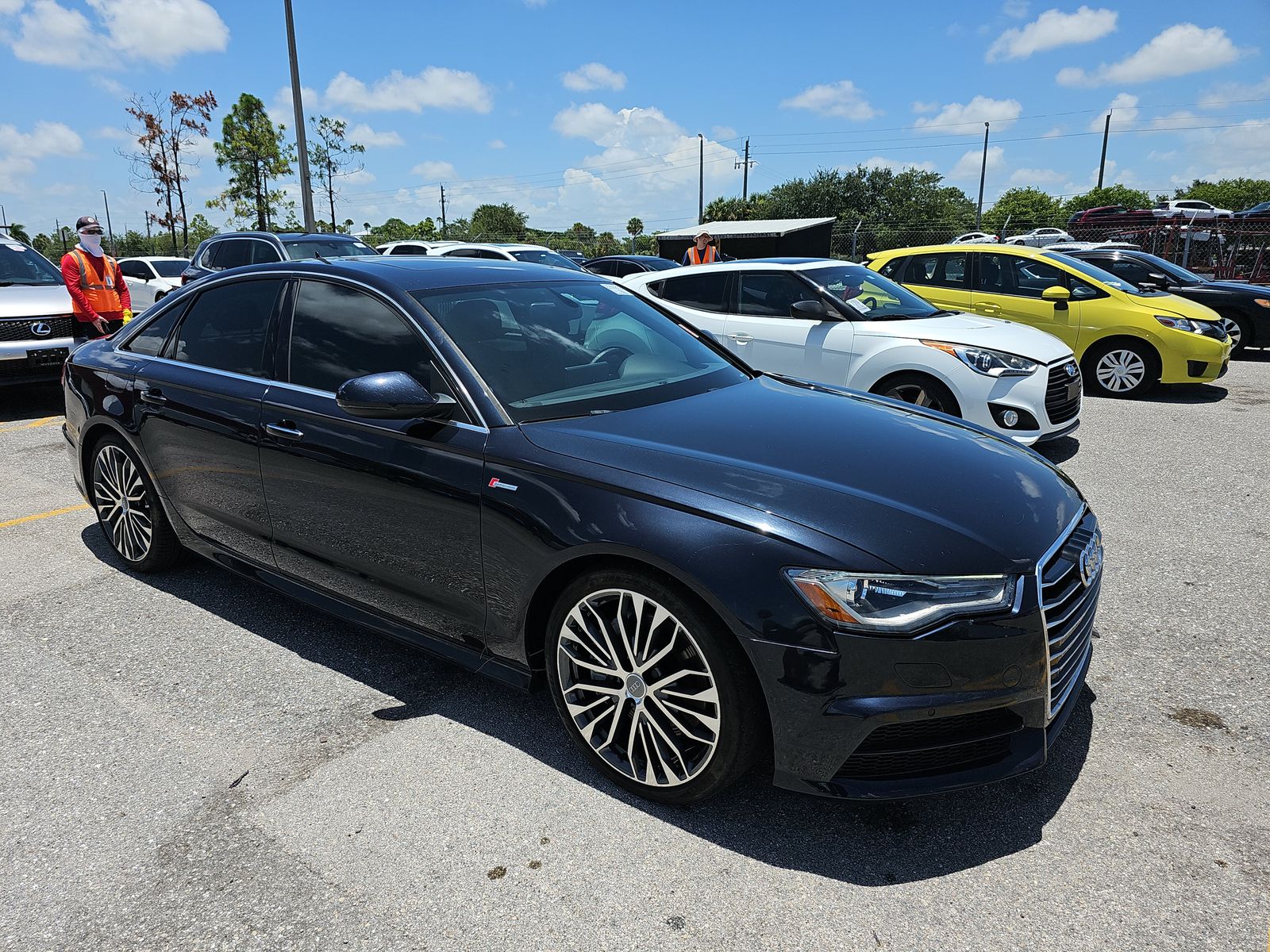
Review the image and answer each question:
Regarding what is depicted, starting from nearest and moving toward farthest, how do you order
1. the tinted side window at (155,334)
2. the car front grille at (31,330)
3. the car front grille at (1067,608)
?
the car front grille at (1067,608) → the tinted side window at (155,334) → the car front grille at (31,330)

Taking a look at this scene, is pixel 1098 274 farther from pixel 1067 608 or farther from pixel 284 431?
pixel 284 431

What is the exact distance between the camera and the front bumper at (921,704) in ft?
7.25

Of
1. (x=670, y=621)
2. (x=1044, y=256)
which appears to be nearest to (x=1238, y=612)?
(x=670, y=621)

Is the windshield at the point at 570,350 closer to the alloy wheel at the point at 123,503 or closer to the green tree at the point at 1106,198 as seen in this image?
the alloy wheel at the point at 123,503

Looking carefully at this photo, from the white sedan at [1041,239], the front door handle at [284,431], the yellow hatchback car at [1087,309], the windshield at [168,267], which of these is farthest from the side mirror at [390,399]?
the white sedan at [1041,239]

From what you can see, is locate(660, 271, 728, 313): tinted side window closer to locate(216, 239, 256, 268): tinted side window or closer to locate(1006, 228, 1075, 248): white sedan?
locate(216, 239, 256, 268): tinted side window

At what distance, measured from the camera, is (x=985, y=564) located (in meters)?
2.31

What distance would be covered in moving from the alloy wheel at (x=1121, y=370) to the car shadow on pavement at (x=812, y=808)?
25.3ft

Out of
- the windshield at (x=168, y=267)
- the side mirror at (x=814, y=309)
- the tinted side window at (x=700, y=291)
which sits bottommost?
the side mirror at (x=814, y=309)

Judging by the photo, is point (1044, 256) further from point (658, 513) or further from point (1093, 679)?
point (658, 513)

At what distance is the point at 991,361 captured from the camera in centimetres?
651

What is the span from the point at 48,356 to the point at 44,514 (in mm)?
3771

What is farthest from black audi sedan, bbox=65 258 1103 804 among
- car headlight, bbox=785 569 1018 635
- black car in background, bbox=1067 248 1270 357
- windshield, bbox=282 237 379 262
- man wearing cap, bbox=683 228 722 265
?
black car in background, bbox=1067 248 1270 357

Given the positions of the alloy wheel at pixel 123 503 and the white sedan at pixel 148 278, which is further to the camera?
the white sedan at pixel 148 278
